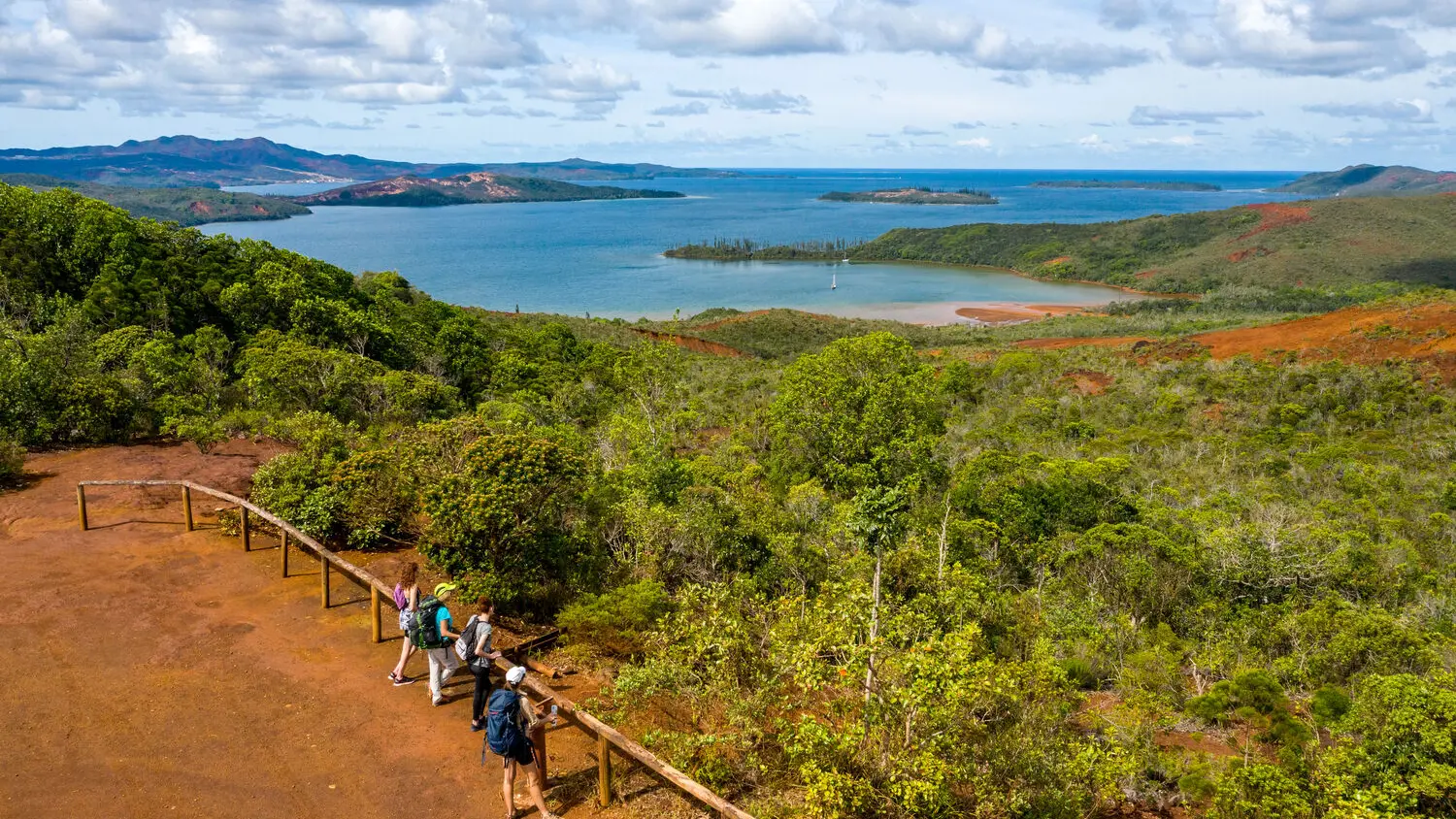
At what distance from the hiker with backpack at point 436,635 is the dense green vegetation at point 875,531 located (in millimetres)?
1483

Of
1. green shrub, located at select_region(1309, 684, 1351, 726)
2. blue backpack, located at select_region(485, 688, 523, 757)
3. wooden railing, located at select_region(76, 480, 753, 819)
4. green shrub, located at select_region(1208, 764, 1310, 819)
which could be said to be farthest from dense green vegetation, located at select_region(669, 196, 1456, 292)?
blue backpack, located at select_region(485, 688, 523, 757)

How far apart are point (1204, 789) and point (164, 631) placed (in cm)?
1177

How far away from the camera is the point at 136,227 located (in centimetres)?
3012

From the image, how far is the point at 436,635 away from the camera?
8.00 m

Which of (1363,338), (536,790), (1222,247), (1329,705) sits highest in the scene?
(1222,247)

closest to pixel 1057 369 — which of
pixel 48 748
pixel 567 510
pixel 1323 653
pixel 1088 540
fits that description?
pixel 1088 540

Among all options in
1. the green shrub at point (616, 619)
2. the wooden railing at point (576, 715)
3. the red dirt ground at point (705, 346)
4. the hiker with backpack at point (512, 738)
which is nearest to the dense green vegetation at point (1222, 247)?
the red dirt ground at point (705, 346)

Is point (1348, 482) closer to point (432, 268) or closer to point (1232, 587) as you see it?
point (1232, 587)

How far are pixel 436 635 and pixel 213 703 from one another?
2650 millimetres

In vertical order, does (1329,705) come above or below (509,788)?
below

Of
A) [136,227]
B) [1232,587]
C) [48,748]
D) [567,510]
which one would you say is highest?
[136,227]

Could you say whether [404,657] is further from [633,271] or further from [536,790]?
[633,271]

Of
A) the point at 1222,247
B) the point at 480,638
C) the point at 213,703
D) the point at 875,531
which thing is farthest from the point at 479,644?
the point at 1222,247

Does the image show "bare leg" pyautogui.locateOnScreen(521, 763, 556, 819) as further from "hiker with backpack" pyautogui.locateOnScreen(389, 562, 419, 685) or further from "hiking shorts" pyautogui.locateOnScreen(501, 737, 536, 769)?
"hiker with backpack" pyautogui.locateOnScreen(389, 562, 419, 685)
